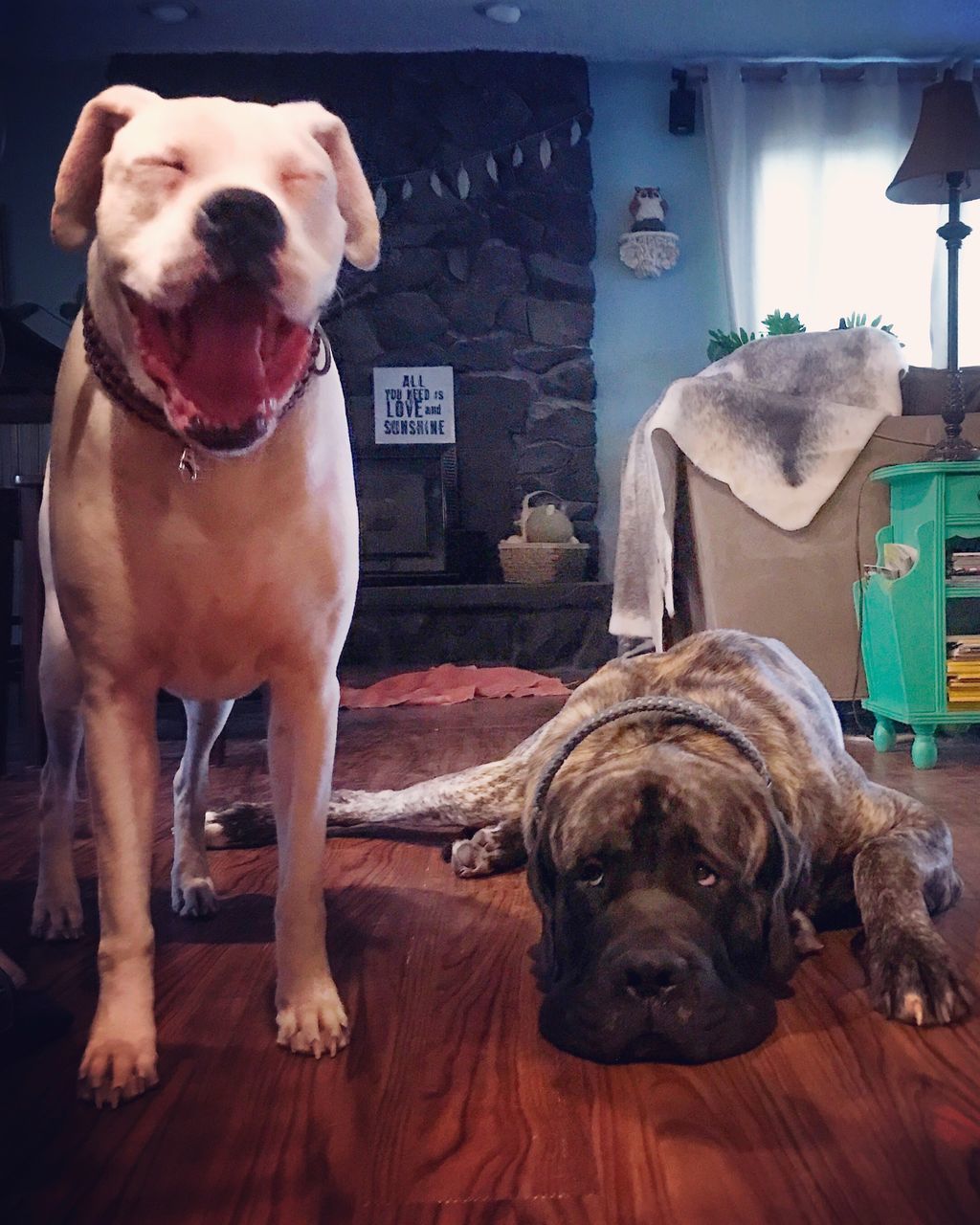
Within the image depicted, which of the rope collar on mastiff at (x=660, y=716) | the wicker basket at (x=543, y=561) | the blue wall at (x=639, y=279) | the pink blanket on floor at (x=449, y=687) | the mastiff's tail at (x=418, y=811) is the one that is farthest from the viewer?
the blue wall at (x=639, y=279)

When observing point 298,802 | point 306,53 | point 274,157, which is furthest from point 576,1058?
point 306,53

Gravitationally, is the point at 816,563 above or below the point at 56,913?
above

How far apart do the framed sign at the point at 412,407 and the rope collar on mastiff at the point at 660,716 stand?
4.94m

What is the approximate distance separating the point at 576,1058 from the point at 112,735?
64 cm

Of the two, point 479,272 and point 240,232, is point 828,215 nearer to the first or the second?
point 479,272

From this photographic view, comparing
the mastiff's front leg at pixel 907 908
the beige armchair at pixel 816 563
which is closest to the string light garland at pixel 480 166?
the beige armchair at pixel 816 563

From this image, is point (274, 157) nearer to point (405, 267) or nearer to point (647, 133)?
point (405, 267)

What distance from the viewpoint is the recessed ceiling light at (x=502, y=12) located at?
562cm

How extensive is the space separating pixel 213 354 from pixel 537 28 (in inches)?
232

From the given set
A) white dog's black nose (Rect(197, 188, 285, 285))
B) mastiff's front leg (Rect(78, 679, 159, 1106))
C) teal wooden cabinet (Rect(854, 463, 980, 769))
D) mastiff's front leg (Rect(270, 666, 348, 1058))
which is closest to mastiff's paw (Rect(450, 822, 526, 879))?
mastiff's front leg (Rect(270, 666, 348, 1058))

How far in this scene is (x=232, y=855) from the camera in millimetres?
2109

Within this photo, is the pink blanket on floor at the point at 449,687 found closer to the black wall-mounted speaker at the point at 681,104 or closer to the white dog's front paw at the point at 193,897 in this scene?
the white dog's front paw at the point at 193,897

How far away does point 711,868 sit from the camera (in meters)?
1.22

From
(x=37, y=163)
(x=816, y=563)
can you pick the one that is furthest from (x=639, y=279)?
(x=37, y=163)
